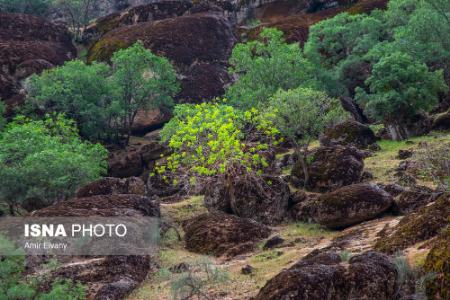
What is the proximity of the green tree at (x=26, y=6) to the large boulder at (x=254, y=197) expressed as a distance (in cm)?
7917

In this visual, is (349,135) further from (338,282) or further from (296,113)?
(338,282)

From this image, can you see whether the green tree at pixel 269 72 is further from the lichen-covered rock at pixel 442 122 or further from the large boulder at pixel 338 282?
the large boulder at pixel 338 282

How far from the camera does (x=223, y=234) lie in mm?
24453

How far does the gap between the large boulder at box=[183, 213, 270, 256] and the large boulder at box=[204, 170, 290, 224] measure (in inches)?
57.5

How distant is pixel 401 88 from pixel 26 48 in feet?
163

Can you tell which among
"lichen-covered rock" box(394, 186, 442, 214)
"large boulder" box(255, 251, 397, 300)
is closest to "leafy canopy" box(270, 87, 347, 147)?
"lichen-covered rock" box(394, 186, 442, 214)

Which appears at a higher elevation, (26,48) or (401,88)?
(26,48)

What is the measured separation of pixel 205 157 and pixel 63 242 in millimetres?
8902

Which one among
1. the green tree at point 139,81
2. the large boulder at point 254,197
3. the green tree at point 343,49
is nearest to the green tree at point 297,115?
the large boulder at point 254,197

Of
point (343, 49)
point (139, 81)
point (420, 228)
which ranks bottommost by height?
point (420, 228)

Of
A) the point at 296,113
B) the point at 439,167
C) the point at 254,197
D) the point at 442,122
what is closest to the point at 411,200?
the point at 439,167

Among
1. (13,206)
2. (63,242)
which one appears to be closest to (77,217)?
(63,242)

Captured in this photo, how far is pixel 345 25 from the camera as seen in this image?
56.4m

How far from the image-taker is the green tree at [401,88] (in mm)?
40375
